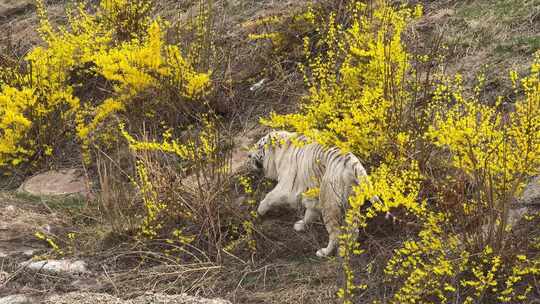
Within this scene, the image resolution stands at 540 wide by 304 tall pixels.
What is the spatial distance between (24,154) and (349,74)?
402 centimetres

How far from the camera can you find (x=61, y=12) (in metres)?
11.6

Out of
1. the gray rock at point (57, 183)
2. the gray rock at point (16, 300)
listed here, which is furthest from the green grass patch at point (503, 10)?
the gray rock at point (16, 300)

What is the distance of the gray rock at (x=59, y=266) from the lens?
4961 mm

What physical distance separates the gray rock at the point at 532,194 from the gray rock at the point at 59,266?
3.20 metres

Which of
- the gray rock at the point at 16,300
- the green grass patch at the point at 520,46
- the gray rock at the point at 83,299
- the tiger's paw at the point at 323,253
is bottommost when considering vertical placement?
the gray rock at the point at 16,300

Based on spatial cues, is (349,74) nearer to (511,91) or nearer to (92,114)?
(511,91)

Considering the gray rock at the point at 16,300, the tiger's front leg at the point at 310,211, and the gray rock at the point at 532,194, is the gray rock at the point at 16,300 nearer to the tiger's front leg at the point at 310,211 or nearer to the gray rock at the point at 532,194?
the tiger's front leg at the point at 310,211

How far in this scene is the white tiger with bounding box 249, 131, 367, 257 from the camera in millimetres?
4270

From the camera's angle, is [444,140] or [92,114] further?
[92,114]

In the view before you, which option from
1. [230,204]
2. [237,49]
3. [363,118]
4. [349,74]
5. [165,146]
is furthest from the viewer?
[237,49]

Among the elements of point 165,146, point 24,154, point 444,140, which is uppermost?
point 444,140

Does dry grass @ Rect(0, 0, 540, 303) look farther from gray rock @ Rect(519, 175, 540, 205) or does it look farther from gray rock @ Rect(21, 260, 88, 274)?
gray rock @ Rect(519, 175, 540, 205)

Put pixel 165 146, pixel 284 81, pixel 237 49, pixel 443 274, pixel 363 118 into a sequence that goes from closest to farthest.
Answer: pixel 443 274 < pixel 363 118 < pixel 165 146 < pixel 284 81 < pixel 237 49

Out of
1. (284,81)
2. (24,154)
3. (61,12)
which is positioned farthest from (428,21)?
(61,12)
